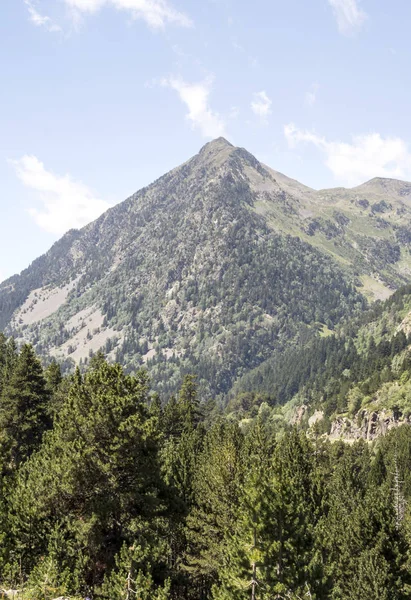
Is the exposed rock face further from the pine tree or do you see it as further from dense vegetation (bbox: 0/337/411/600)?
the pine tree

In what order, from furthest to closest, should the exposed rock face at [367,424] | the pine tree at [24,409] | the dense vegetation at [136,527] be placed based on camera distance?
the exposed rock face at [367,424] → the pine tree at [24,409] → the dense vegetation at [136,527]

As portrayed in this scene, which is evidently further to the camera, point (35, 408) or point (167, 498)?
point (35, 408)

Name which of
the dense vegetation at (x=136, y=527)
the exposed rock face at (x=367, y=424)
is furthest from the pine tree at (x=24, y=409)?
the exposed rock face at (x=367, y=424)

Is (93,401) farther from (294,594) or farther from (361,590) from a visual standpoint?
(361,590)

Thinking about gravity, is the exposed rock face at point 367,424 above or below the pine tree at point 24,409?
above

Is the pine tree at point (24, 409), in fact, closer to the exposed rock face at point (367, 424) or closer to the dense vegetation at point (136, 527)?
the dense vegetation at point (136, 527)

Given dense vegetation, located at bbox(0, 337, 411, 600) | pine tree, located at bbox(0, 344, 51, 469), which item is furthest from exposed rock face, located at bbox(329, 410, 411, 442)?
pine tree, located at bbox(0, 344, 51, 469)

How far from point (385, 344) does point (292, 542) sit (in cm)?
18252

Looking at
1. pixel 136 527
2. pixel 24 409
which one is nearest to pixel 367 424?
pixel 24 409

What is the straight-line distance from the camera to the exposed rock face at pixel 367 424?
12481 centimetres

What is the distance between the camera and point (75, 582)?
2673 centimetres

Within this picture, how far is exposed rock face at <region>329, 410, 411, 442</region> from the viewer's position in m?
125

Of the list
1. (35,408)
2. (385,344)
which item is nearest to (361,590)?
(35,408)

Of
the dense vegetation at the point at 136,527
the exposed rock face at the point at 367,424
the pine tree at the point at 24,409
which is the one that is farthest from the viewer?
the exposed rock face at the point at 367,424
